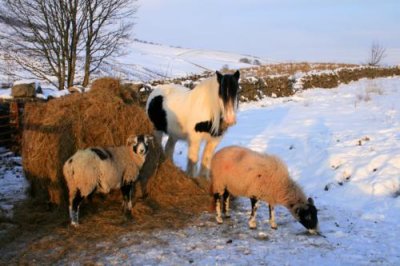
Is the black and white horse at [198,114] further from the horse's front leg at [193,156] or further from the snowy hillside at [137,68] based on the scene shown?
the snowy hillside at [137,68]

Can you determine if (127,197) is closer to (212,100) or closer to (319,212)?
(212,100)

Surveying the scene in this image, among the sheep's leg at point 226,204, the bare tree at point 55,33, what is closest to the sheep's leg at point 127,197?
the sheep's leg at point 226,204

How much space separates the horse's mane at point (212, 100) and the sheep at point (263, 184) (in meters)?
1.28

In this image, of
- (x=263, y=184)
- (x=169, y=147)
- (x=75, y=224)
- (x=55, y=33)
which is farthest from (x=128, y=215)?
(x=55, y=33)

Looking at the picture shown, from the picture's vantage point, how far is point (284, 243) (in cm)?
591

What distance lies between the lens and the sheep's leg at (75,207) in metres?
6.34

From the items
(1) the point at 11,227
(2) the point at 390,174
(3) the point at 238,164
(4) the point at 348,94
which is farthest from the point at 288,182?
(4) the point at 348,94

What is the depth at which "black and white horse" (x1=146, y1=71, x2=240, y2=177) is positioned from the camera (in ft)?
24.9

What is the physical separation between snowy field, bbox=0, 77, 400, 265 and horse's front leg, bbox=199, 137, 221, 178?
3.60 ft

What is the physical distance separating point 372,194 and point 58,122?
6.12 m

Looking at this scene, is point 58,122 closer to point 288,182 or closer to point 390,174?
point 288,182

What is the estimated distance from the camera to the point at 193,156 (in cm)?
837

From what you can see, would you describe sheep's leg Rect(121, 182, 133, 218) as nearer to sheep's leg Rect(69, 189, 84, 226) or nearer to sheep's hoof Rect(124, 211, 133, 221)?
sheep's hoof Rect(124, 211, 133, 221)

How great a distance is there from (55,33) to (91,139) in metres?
15.2
